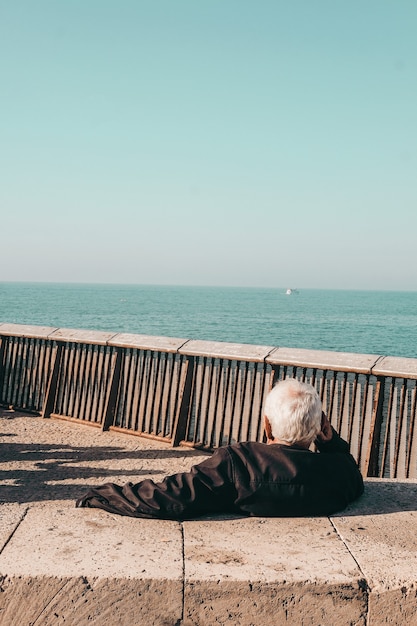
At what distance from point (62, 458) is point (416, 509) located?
15.8 ft

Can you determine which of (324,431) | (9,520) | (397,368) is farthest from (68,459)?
(324,431)

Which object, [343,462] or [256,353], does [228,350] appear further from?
[343,462]

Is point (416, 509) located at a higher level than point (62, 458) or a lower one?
higher

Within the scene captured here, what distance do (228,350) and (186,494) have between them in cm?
489

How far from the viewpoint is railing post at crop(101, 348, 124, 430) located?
9844mm

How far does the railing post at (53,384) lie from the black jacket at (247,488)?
21.8 feet

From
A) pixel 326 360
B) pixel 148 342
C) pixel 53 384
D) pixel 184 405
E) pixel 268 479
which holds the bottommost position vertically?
pixel 53 384

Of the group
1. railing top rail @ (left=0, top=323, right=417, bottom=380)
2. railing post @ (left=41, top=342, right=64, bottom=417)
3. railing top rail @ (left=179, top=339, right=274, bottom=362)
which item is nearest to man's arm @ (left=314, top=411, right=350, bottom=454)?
railing top rail @ (left=0, top=323, right=417, bottom=380)

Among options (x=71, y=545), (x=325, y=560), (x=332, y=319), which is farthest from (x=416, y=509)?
(x=332, y=319)

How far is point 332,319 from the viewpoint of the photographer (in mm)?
106562

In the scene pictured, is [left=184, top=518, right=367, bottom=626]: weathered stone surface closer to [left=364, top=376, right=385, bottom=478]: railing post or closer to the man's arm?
the man's arm

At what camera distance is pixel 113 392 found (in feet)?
32.4

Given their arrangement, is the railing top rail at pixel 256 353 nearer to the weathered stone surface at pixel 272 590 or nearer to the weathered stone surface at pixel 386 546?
the weathered stone surface at pixel 386 546

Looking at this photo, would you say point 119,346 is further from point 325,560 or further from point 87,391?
point 325,560
